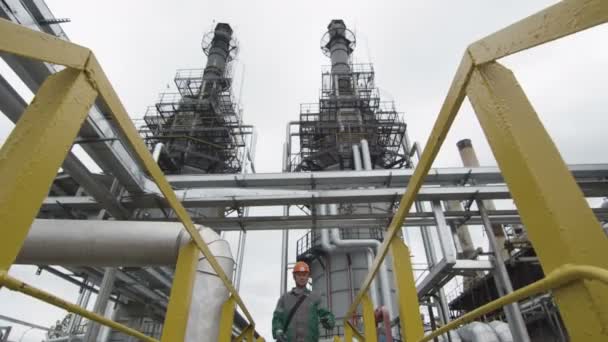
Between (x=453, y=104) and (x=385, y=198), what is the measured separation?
4.11 m

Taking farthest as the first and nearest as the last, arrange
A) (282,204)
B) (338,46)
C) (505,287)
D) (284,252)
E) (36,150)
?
(338,46) < (284,252) < (282,204) < (505,287) < (36,150)

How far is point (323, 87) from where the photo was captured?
14570mm

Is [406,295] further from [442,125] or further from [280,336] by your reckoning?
[280,336]

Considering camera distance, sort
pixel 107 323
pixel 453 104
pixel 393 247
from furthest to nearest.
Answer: pixel 393 247
pixel 107 323
pixel 453 104

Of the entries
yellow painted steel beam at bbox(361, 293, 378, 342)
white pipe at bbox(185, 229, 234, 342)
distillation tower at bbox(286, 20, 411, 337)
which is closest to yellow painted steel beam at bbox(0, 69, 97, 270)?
white pipe at bbox(185, 229, 234, 342)

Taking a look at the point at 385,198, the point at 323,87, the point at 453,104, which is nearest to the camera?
the point at 453,104

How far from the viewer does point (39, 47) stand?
96cm

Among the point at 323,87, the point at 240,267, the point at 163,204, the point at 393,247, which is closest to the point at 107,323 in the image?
the point at 393,247

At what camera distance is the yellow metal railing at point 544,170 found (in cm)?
69

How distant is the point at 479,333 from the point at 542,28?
7831 mm

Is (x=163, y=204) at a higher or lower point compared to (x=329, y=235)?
lower

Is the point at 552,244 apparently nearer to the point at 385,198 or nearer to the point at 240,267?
the point at 385,198

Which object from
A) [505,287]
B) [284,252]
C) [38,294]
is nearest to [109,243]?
[38,294]

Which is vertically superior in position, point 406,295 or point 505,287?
point 505,287
